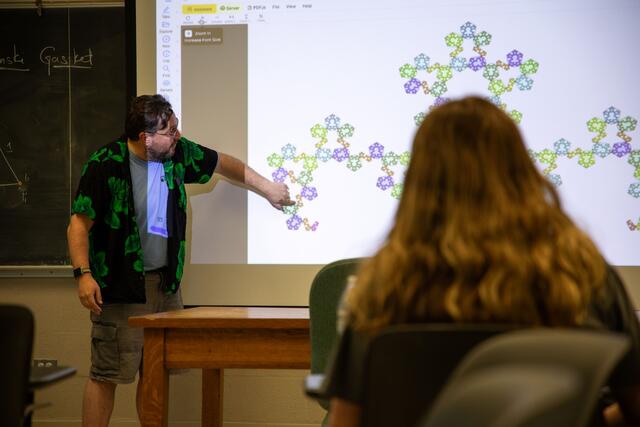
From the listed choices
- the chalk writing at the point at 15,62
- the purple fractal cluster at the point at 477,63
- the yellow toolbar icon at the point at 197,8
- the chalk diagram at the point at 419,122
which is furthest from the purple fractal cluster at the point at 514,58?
the chalk writing at the point at 15,62

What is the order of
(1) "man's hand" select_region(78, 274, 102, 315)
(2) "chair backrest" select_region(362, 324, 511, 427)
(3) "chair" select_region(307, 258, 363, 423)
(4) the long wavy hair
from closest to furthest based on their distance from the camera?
(2) "chair backrest" select_region(362, 324, 511, 427), (4) the long wavy hair, (3) "chair" select_region(307, 258, 363, 423), (1) "man's hand" select_region(78, 274, 102, 315)

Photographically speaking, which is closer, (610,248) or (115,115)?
(610,248)

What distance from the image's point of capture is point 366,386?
3.51 ft

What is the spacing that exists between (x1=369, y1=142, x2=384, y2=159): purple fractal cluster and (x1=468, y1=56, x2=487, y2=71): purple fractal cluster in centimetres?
50

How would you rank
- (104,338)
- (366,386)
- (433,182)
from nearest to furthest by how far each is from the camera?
(366,386), (433,182), (104,338)

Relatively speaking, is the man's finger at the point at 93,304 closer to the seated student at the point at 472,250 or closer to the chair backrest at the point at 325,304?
the chair backrest at the point at 325,304

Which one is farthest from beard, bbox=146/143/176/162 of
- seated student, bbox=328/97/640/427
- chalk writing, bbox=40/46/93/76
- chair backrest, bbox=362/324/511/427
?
chair backrest, bbox=362/324/511/427

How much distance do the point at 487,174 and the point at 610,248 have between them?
2219mm

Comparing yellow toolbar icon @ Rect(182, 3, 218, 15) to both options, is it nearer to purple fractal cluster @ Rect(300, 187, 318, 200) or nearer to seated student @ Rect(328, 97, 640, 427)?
purple fractal cluster @ Rect(300, 187, 318, 200)

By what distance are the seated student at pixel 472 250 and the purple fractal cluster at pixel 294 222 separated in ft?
6.86

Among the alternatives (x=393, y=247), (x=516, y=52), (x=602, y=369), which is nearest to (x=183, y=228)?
(x=516, y=52)

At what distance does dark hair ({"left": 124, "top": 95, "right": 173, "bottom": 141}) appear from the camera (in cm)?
318

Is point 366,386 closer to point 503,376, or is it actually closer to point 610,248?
point 503,376

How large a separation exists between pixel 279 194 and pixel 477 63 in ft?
3.23
